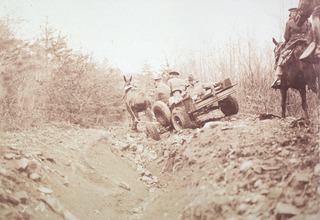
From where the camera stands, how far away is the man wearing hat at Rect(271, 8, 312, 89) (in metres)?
5.04

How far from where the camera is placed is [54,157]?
4.63 metres

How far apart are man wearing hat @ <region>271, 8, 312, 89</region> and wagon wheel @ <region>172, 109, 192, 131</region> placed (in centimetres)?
217

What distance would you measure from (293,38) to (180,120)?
280cm

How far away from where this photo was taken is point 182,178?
4605 mm

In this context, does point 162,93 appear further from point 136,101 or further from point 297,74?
point 297,74

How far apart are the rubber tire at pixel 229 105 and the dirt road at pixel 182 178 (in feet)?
4.69

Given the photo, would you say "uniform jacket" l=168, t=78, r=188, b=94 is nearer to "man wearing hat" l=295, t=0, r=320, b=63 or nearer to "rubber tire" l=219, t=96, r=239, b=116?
"rubber tire" l=219, t=96, r=239, b=116

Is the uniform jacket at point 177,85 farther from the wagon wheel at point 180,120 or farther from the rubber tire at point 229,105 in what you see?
the rubber tire at point 229,105

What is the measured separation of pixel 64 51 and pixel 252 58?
4959mm

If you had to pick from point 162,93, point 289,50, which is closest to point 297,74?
point 289,50

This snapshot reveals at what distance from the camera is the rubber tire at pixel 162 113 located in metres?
7.31

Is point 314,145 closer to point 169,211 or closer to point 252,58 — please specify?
point 169,211

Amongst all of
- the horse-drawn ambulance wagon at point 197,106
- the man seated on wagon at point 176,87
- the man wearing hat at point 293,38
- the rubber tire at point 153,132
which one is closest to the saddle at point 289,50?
the man wearing hat at point 293,38

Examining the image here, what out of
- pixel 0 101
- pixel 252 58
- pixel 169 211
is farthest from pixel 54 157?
pixel 252 58
